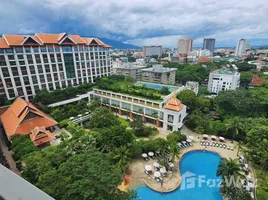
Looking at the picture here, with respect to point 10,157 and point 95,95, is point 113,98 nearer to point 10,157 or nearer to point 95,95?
point 95,95

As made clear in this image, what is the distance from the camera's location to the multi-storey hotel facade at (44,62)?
3250 cm

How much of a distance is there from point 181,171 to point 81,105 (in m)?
23.4

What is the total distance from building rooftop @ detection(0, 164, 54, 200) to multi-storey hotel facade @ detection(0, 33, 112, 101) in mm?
38504

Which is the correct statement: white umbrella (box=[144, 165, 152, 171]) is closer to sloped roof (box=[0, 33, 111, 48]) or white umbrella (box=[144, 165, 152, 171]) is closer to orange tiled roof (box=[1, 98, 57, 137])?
orange tiled roof (box=[1, 98, 57, 137])

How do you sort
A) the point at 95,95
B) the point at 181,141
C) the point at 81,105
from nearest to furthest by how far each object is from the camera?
the point at 181,141 → the point at 81,105 → the point at 95,95

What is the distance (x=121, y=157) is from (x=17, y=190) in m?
15.7

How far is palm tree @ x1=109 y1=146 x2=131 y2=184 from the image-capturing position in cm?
1667

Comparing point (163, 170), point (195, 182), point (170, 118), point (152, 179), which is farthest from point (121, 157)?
point (170, 118)

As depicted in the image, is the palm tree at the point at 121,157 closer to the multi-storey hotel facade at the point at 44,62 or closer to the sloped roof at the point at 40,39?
the multi-storey hotel facade at the point at 44,62

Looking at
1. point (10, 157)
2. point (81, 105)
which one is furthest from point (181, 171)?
point (81, 105)

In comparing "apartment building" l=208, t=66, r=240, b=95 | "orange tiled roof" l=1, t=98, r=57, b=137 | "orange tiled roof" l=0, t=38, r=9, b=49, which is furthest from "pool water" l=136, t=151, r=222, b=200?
"orange tiled roof" l=0, t=38, r=9, b=49

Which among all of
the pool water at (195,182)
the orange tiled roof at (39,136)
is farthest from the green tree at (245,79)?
the orange tiled roof at (39,136)

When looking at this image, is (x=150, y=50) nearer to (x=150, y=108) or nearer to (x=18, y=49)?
(x=18, y=49)

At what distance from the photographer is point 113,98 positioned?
33.7 meters
